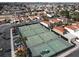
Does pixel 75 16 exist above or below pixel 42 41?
above

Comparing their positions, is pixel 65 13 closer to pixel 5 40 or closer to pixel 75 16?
pixel 75 16

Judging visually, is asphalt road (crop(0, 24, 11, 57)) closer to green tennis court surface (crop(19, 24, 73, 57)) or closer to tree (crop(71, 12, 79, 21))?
green tennis court surface (crop(19, 24, 73, 57))

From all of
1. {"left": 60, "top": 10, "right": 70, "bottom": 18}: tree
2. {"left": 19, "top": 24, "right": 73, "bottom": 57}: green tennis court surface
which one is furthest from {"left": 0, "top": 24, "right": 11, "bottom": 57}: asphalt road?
{"left": 60, "top": 10, "right": 70, "bottom": 18}: tree

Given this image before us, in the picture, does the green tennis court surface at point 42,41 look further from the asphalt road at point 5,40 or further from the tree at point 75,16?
the tree at point 75,16

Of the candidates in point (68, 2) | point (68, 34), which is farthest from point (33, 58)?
point (68, 2)

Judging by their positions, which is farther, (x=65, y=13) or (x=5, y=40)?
(x=65, y=13)

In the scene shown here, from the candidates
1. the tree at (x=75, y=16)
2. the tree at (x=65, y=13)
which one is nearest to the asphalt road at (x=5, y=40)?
the tree at (x=65, y=13)

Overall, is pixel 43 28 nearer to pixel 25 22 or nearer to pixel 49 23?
pixel 49 23

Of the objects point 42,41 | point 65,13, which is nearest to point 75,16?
point 65,13
